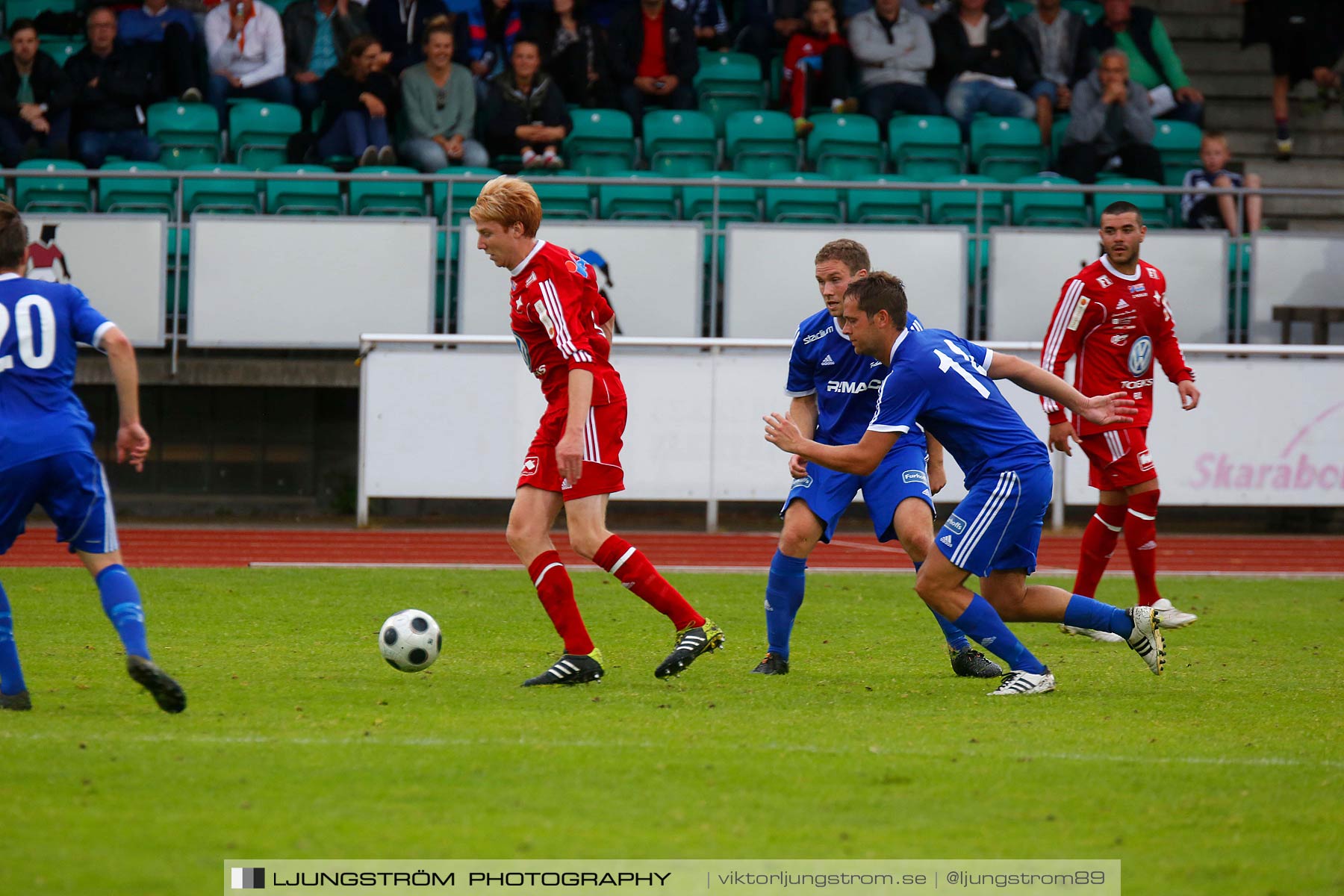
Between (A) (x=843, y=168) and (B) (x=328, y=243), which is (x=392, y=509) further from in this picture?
(A) (x=843, y=168)

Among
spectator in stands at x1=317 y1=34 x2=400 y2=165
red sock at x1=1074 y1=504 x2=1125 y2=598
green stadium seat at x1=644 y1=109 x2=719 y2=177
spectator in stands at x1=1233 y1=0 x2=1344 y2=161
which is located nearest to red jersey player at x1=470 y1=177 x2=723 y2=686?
red sock at x1=1074 y1=504 x2=1125 y2=598

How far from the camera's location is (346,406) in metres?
15.8

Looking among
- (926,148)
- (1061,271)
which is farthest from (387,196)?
(1061,271)

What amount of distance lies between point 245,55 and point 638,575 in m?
12.0

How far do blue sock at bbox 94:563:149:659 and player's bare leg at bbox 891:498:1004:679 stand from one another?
10.4 feet

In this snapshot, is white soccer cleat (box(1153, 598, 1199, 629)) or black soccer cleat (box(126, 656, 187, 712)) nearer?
black soccer cleat (box(126, 656, 187, 712))

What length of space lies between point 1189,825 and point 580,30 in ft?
46.1

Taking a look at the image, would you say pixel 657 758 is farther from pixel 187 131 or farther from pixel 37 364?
pixel 187 131

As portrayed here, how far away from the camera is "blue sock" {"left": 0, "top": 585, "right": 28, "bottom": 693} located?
18.5 ft

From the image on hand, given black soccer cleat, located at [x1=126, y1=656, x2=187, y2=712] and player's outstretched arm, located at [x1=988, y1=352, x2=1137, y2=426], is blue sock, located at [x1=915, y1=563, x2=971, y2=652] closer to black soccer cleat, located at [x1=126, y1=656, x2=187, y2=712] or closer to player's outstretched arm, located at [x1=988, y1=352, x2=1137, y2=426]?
player's outstretched arm, located at [x1=988, y1=352, x2=1137, y2=426]

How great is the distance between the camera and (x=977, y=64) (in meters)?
17.6

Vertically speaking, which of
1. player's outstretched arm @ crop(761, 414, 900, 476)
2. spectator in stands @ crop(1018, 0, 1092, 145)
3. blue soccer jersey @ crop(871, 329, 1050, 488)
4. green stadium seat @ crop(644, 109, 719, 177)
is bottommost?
player's outstretched arm @ crop(761, 414, 900, 476)

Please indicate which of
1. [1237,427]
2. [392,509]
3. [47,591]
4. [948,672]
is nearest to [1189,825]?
[948,672]

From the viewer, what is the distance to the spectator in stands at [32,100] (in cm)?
1559
